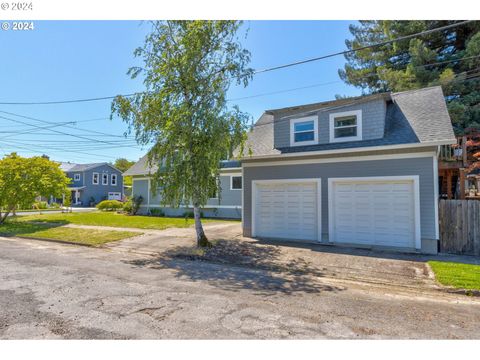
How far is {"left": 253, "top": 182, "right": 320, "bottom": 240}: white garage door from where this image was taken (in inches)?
419

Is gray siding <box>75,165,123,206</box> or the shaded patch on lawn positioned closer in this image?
the shaded patch on lawn

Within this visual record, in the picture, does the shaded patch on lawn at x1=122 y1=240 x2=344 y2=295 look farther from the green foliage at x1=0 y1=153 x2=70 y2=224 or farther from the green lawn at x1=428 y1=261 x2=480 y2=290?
the green foliage at x1=0 y1=153 x2=70 y2=224

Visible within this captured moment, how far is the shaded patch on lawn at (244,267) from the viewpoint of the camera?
5.91 metres

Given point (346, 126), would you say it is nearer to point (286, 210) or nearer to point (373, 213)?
point (373, 213)

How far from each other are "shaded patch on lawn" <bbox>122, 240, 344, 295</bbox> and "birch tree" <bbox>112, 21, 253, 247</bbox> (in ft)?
6.24

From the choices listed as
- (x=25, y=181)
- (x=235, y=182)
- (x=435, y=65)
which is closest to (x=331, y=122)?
(x=235, y=182)

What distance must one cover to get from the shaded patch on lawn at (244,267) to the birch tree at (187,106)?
74.9 inches

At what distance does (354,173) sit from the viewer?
981 cm

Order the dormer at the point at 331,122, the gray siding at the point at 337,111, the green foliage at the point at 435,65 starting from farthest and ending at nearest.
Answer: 1. the green foliage at the point at 435,65
2. the dormer at the point at 331,122
3. the gray siding at the point at 337,111

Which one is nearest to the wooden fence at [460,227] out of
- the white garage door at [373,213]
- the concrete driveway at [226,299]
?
the white garage door at [373,213]

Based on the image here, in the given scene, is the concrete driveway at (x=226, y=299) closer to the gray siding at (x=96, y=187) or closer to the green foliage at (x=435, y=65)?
the green foliage at (x=435, y=65)

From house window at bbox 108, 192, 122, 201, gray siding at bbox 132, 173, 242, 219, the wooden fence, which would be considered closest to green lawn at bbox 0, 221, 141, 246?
gray siding at bbox 132, 173, 242, 219

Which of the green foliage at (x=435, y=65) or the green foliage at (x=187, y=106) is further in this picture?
the green foliage at (x=435, y=65)

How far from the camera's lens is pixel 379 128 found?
32.7 ft
